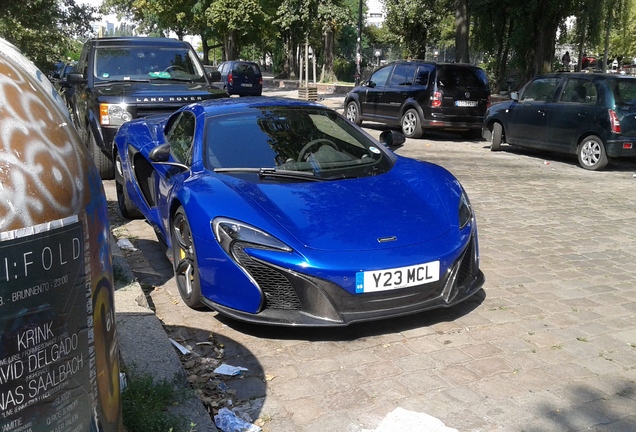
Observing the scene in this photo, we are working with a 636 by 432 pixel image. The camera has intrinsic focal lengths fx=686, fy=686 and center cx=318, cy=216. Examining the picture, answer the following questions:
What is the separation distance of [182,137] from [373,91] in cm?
1172

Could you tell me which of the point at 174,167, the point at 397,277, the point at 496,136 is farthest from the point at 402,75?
the point at 397,277

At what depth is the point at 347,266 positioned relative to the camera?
13.5 feet

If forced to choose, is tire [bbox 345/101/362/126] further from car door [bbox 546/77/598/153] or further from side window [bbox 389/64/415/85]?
car door [bbox 546/77/598/153]

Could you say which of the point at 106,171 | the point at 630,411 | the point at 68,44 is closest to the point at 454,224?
the point at 630,411

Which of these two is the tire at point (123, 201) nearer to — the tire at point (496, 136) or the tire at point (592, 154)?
the tire at point (592, 154)

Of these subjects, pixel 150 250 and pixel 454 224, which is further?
pixel 150 250

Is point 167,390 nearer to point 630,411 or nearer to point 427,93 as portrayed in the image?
point 630,411

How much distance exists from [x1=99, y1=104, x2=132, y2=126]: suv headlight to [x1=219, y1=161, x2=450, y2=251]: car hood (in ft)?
14.7

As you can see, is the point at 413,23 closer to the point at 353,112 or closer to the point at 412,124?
the point at 353,112

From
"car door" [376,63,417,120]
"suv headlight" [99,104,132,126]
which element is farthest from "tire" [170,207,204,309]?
"car door" [376,63,417,120]

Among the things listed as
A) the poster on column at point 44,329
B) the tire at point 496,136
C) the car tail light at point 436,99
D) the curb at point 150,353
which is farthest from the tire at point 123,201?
the car tail light at point 436,99

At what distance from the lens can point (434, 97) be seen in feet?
49.7

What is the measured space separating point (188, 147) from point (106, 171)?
14.3 feet

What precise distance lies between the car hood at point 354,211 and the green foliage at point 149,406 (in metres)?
1.25
